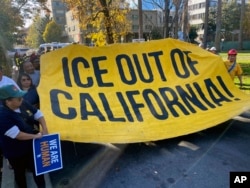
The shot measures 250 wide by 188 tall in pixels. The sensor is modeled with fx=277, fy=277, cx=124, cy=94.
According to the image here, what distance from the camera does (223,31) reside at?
190 feet

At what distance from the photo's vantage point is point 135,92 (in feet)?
17.9

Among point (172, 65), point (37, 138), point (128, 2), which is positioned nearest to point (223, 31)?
point (128, 2)

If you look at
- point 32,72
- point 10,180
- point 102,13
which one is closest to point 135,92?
point 32,72

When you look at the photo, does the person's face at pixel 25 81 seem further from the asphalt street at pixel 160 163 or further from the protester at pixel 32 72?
the asphalt street at pixel 160 163

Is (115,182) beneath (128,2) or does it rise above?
beneath

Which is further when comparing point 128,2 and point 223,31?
point 223,31

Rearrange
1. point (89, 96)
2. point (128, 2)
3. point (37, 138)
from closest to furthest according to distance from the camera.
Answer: point (37, 138) < point (89, 96) < point (128, 2)

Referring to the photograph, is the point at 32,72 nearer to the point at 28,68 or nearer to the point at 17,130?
the point at 28,68

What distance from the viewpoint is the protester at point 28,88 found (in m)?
4.92

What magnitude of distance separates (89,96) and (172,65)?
1.94m

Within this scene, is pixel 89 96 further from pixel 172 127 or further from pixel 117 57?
pixel 172 127

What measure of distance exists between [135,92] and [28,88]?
2.00 metres

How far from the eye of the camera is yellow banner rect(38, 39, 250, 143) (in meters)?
4.69

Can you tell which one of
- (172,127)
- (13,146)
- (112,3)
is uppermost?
(112,3)
